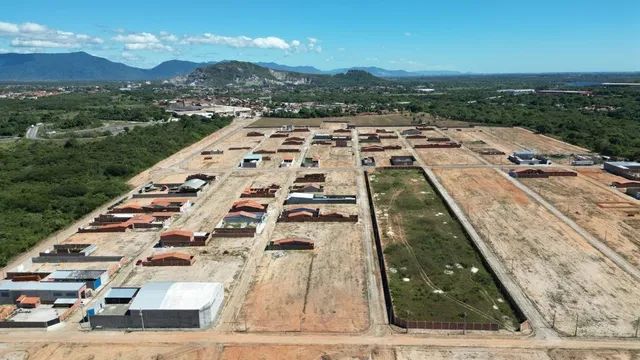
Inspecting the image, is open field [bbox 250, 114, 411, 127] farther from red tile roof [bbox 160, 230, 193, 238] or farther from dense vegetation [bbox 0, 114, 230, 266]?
red tile roof [bbox 160, 230, 193, 238]

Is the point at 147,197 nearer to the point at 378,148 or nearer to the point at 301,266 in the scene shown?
the point at 301,266

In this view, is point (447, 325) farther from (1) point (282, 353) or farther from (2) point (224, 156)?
(2) point (224, 156)

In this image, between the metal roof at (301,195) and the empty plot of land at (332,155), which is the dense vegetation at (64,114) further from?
the metal roof at (301,195)

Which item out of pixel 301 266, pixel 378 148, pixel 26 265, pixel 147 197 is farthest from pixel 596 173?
pixel 26 265

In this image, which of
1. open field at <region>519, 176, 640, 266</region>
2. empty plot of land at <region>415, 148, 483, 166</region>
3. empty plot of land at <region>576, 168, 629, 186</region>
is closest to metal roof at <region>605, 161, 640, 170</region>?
empty plot of land at <region>576, 168, 629, 186</region>

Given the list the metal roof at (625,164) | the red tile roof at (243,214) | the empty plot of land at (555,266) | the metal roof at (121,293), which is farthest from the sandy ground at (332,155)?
the metal roof at (121,293)
